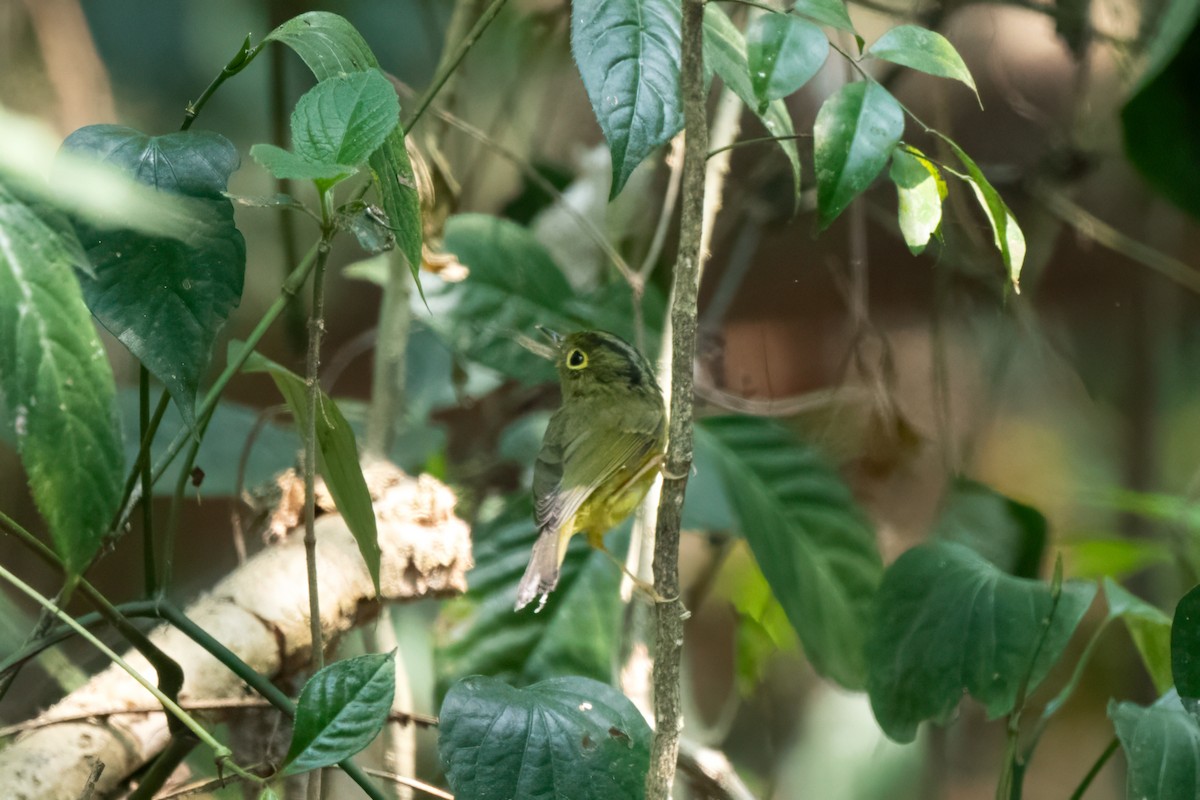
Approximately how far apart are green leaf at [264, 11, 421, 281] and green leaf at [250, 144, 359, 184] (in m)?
0.04

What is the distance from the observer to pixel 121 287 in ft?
2.05

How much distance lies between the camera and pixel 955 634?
1081mm

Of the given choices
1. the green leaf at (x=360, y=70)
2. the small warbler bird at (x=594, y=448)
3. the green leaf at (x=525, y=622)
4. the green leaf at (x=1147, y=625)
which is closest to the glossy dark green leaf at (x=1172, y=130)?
the green leaf at (x=1147, y=625)

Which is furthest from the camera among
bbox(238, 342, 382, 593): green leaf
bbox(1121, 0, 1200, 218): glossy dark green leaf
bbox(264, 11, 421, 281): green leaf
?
bbox(1121, 0, 1200, 218): glossy dark green leaf

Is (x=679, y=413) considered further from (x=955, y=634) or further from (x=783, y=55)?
(x=955, y=634)

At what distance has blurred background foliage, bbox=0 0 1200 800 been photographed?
4.94ft

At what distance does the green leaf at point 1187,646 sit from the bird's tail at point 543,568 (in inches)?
19.3

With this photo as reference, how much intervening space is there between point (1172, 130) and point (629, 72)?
3.96ft

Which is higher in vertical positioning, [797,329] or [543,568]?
[543,568]

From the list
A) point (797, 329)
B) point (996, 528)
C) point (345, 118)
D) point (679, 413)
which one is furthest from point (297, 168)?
point (797, 329)

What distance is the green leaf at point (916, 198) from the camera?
76 cm

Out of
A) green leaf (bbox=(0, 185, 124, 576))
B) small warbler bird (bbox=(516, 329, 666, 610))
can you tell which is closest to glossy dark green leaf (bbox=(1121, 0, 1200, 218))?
small warbler bird (bbox=(516, 329, 666, 610))

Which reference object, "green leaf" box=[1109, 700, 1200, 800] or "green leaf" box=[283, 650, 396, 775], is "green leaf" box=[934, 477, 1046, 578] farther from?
"green leaf" box=[283, 650, 396, 775]

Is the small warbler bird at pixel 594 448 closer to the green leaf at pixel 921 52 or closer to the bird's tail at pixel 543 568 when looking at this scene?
the bird's tail at pixel 543 568
